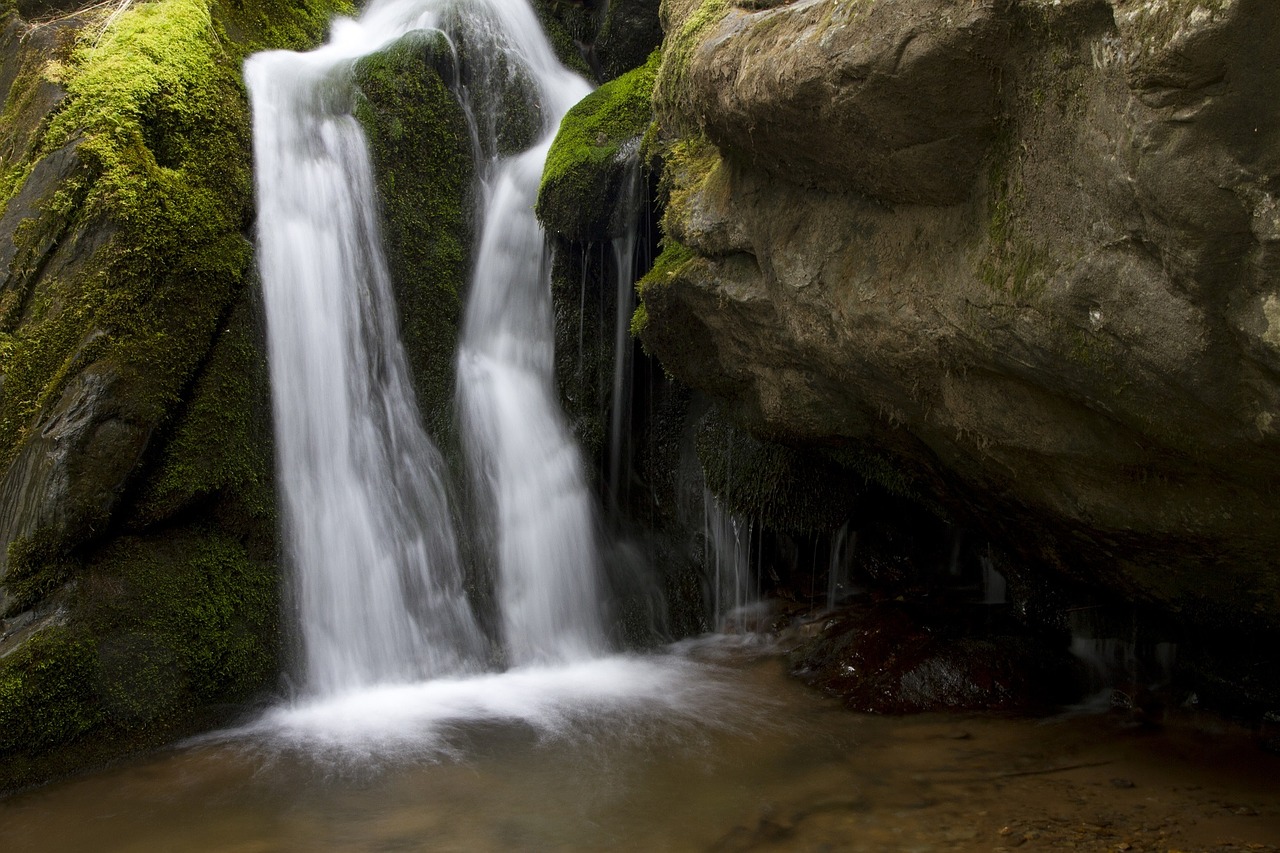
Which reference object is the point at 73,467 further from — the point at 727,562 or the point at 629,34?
the point at 629,34

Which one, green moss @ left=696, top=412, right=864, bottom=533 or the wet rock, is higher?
green moss @ left=696, top=412, right=864, bottom=533

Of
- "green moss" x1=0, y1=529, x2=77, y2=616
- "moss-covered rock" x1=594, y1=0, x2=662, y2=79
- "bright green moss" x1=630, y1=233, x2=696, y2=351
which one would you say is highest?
"moss-covered rock" x1=594, y1=0, x2=662, y2=79

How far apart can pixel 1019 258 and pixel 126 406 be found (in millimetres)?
5224

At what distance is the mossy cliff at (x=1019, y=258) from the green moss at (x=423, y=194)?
101 inches

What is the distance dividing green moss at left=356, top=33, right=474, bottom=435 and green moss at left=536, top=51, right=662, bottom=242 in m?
1.04

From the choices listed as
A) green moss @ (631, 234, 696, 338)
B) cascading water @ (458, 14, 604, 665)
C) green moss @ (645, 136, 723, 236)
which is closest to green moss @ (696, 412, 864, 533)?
cascading water @ (458, 14, 604, 665)

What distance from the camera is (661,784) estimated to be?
16.5 feet

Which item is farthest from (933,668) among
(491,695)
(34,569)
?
(34,569)

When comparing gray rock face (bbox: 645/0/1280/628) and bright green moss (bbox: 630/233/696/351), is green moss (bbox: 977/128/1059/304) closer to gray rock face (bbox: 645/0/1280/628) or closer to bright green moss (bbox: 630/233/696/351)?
gray rock face (bbox: 645/0/1280/628)

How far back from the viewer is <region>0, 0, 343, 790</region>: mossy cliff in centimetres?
A: 549

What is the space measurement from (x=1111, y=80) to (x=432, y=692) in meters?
5.40

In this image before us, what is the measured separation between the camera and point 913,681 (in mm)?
6164

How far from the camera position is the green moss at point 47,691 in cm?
513

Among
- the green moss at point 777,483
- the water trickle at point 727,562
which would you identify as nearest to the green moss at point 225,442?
the green moss at point 777,483
